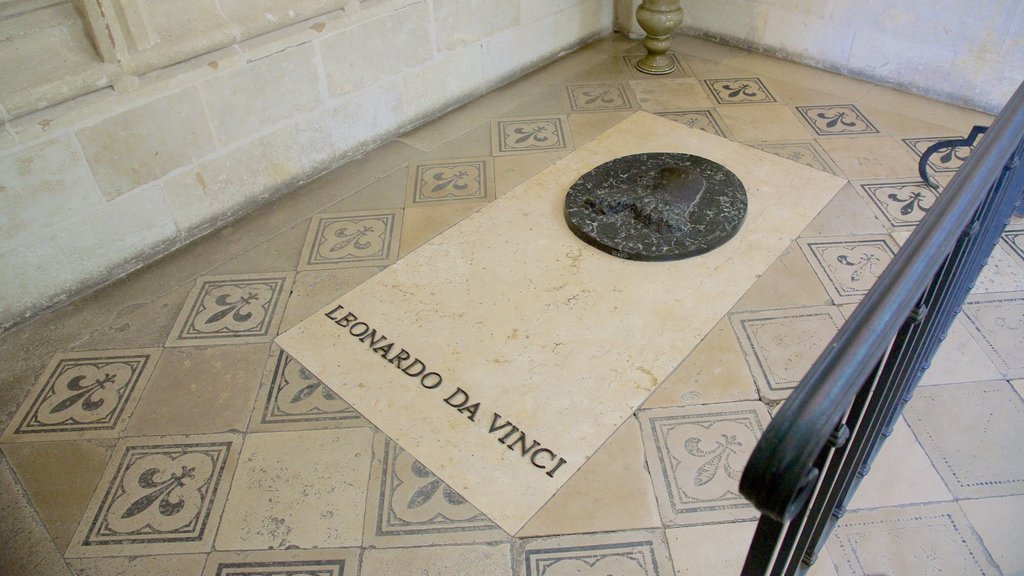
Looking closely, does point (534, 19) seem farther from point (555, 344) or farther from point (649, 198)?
point (555, 344)

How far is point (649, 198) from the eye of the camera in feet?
7.99

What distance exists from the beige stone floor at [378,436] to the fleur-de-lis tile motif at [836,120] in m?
0.31

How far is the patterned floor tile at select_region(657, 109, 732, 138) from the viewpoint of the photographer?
3.00 m

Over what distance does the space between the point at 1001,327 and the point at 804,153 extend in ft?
3.51

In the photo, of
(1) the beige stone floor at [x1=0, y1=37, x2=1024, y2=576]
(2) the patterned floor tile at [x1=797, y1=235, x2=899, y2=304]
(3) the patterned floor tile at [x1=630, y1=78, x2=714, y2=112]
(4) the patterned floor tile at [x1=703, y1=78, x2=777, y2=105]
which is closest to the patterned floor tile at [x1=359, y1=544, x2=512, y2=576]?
(1) the beige stone floor at [x1=0, y1=37, x2=1024, y2=576]

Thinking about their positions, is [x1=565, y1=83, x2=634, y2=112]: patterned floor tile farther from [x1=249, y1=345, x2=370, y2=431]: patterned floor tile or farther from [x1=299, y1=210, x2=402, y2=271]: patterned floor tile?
[x1=249, y1=345, x2=370, y2=431]: patterned floor tile

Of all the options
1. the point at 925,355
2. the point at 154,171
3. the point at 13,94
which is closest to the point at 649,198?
the point at 925,355

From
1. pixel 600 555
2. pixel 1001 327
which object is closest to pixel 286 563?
pixel 600 555

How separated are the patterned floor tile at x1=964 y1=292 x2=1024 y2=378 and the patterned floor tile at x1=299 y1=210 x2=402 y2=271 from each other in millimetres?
1755

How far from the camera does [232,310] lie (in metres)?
2.19

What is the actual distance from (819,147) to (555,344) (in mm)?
1592

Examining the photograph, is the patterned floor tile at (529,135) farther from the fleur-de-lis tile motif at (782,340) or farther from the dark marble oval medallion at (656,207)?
the fleur-de-lis tile motif at (782,340)

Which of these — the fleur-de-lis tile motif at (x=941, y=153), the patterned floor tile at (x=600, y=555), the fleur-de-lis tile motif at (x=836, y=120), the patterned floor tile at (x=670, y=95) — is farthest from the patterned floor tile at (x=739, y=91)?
the patterned floor tile at (x=600, y=555)

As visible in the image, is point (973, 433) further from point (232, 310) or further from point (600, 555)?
point (232, 310)
